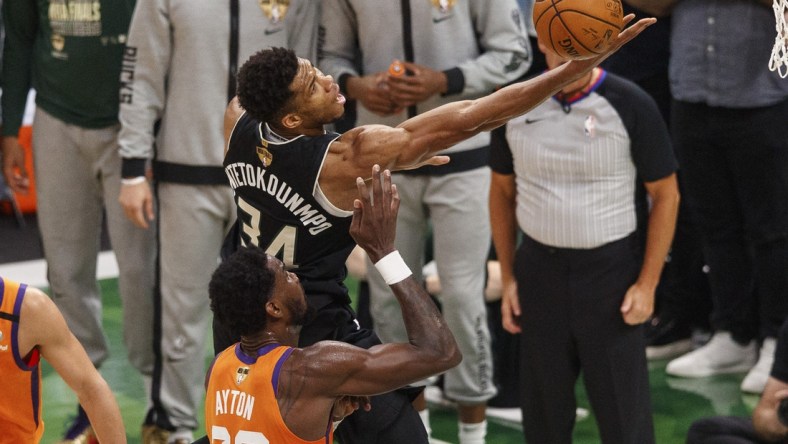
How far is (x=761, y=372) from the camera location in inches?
271

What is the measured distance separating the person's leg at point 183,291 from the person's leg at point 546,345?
1.53 meters

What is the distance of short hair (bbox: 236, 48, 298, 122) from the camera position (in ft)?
13.6

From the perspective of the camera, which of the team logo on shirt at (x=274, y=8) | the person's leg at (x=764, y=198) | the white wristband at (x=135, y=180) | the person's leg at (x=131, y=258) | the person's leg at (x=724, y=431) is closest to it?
the person's leg at (x=724, y=431)

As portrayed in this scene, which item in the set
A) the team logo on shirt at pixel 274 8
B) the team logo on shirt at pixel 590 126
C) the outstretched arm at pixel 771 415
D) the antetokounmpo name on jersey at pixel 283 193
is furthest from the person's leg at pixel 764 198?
the antetokounmpo name on jersey at pixel 283 193

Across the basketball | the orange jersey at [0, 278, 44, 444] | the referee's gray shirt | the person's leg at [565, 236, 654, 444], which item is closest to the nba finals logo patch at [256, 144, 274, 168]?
the orange jersey at [0, 278, 44, 444]

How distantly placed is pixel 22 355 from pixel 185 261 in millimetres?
2102

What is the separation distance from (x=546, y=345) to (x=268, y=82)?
1742 mm

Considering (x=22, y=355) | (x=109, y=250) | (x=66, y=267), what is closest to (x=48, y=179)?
(x=66, y=267)

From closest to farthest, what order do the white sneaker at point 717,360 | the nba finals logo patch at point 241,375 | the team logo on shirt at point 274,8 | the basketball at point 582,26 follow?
the nba finals logo patch at point 241,375
the basketball at point 582,26
the team logo on shirt at point 274,8
the white sneaker at point 717,360

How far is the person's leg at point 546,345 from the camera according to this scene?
5.16 metres

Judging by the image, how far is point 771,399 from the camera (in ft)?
17.4

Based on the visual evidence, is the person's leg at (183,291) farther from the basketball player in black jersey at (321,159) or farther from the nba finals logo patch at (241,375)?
the nba finals logo patch at (241,375)

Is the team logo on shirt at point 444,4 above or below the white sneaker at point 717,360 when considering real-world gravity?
above

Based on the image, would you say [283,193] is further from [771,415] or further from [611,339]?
[771,415]
